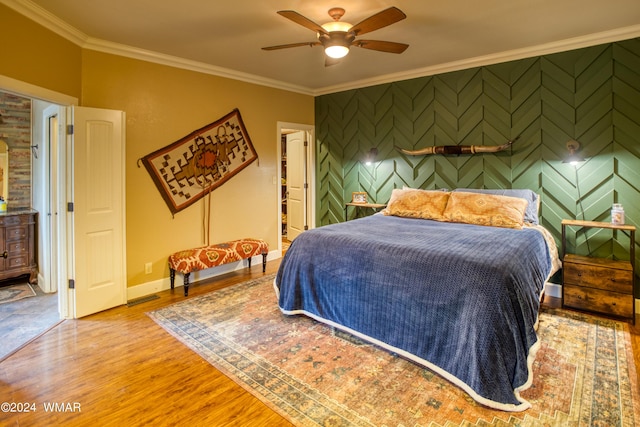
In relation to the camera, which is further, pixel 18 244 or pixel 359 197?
pixel 359 197

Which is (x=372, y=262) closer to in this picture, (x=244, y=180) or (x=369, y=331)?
(x=369, y=331)

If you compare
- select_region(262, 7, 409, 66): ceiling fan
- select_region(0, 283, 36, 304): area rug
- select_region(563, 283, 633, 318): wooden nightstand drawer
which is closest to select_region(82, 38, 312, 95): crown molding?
select_region(262, 7, 409, 66): ceiling fan

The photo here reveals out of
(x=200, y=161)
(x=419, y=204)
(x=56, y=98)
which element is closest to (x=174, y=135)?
(x=200, y=161)

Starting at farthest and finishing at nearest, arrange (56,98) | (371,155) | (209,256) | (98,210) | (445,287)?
(371,155) → (209,256) → (98,210) → (56,98) → (445,287)

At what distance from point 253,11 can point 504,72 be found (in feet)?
9.13

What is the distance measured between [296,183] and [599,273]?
429 centimetres

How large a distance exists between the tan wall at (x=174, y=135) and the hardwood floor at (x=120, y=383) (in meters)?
1.06

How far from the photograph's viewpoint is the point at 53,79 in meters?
2.90

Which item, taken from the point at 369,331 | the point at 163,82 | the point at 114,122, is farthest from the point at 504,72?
the point at 114,122

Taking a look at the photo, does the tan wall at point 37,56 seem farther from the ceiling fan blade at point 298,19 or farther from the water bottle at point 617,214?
the water bottle at point 617,214

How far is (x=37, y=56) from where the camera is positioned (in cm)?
274

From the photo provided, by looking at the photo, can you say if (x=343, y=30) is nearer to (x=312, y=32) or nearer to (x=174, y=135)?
(x=312, y=32)

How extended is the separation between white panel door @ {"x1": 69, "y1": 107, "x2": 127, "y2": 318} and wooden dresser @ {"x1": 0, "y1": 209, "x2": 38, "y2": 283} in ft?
4.63

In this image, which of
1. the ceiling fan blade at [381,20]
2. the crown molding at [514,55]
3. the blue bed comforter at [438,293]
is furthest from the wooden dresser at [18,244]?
the crown molding at [514,55]
